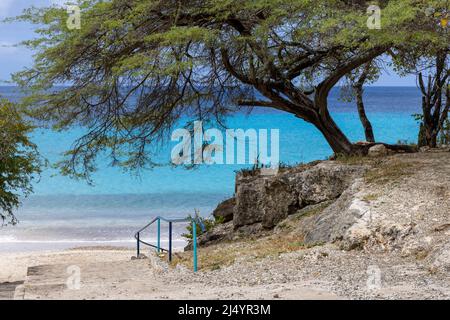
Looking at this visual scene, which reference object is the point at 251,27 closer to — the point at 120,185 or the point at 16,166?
the point at 16,166

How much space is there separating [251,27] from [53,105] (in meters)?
4.55

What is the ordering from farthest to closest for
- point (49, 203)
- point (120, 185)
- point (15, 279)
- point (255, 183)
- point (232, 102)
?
point (120, 185) < point (49, 203) < point (232, 102) < point (15, 279) < point (255, 183)

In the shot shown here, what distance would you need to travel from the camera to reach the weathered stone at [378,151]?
1739 centimetres

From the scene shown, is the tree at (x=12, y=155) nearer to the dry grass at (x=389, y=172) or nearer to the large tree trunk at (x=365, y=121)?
the dry grass at (x=389, y=172)

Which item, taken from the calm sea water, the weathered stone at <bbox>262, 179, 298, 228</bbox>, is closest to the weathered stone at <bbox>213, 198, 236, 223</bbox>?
the calm sea water

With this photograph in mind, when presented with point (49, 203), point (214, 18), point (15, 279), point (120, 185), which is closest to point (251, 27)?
point (214, 18)

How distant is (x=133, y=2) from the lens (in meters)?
16.5

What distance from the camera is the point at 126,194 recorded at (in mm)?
45812

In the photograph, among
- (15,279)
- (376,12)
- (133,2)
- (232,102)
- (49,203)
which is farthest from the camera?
(49,203)

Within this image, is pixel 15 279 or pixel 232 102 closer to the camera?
pixel 15 279

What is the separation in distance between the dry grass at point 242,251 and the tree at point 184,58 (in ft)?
11.6

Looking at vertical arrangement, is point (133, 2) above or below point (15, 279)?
above

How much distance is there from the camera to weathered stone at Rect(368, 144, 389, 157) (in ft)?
57.1

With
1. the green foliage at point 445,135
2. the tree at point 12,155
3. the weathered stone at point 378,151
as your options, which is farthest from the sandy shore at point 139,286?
the green foliage at point 445,135
